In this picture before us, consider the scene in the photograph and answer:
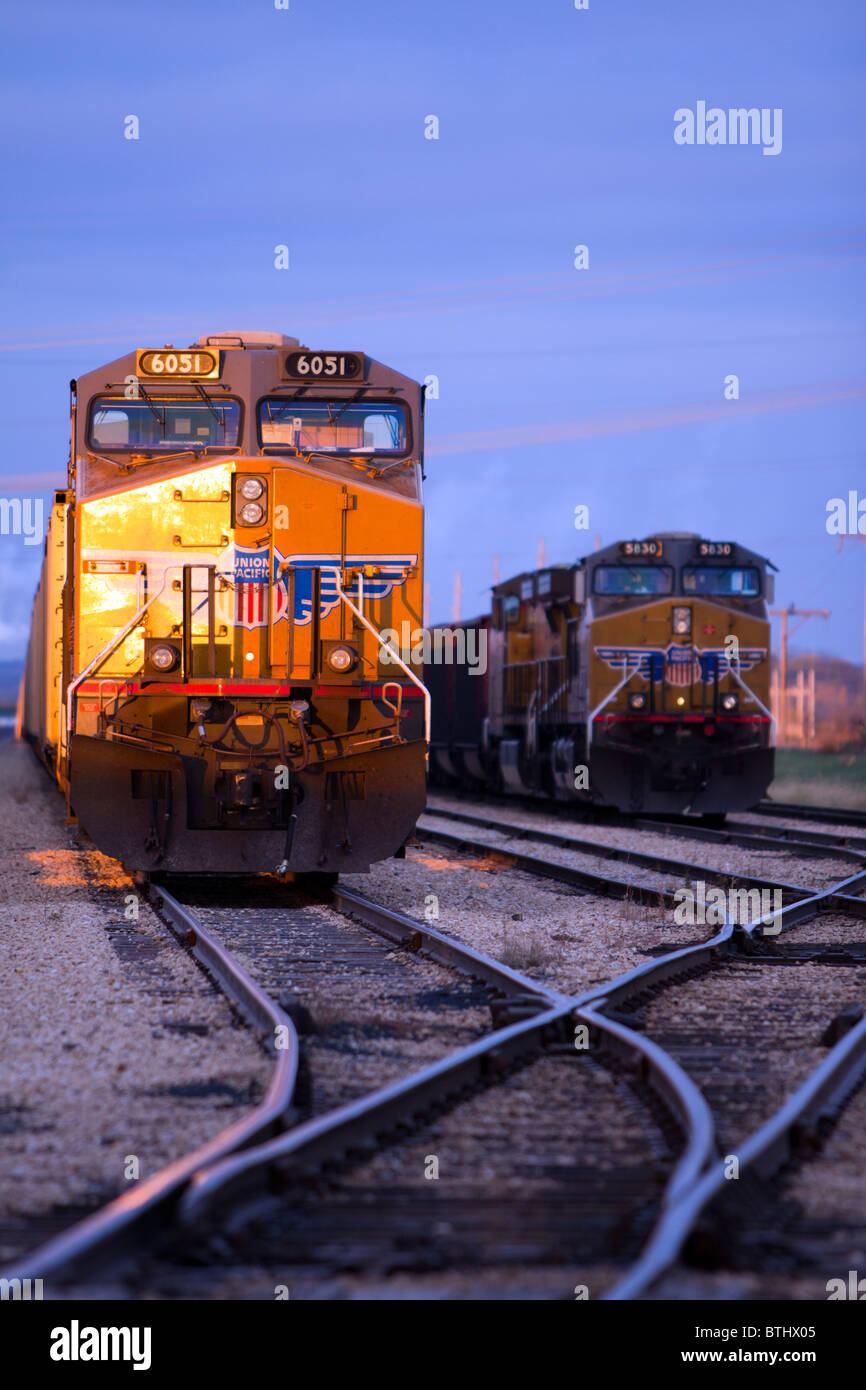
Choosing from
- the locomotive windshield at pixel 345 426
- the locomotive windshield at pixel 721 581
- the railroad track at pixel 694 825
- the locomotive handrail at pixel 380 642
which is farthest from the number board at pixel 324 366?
the locomotive windshield at pixel 721 581

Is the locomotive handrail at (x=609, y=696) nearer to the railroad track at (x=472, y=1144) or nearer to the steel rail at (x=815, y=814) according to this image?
the steel rail at (x=815, y=814)

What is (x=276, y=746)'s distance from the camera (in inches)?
397

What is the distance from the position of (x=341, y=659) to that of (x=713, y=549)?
408 inches

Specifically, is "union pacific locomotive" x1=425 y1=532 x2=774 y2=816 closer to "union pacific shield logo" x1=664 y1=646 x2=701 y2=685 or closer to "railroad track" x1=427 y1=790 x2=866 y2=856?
"union pacific shield logo" x1=664 y1=646 x2=701 y2=685

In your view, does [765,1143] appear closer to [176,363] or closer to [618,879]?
[176,363]

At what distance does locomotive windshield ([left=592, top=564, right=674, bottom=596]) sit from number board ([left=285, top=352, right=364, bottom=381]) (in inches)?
377

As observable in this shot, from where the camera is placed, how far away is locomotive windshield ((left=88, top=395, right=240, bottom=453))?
10406 millimetres

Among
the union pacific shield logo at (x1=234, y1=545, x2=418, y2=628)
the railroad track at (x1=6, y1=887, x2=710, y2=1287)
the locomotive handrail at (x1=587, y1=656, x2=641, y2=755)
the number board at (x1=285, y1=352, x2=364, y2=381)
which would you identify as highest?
the number board at (x1=285, y1=352, x2=364, y2=381)

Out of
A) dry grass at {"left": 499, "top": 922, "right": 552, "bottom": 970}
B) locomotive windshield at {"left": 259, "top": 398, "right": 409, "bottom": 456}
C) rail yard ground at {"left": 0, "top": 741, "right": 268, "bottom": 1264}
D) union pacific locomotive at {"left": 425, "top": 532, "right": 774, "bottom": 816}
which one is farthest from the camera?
union pacific locomotive at {"left": 425, "top": 532, "right": 774, "bottom": 816}

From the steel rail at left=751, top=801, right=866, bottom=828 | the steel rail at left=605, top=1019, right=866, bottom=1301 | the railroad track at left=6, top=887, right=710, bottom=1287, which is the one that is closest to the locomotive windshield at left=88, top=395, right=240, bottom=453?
the railroad track at left=6, top=887, right=710, bottom=1287

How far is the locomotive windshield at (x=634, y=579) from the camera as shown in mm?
19531

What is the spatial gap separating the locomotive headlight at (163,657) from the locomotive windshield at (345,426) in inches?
67.4
